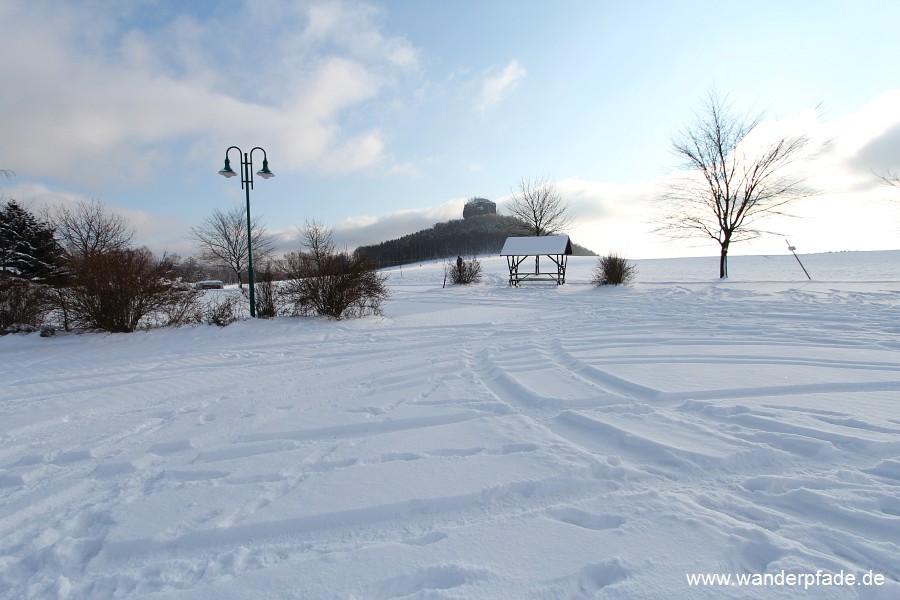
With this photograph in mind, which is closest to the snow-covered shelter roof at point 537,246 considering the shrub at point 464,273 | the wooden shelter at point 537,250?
the wooden shelter at point 537,250

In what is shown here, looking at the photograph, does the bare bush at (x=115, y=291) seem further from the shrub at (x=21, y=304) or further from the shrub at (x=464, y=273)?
the shrub at (x=464, y=273)

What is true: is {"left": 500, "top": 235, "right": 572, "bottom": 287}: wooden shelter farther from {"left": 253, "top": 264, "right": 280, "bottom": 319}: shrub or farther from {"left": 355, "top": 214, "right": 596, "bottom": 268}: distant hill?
{"left": 355, "top": 214, "right": 596, "bottom": 268}: distant hill

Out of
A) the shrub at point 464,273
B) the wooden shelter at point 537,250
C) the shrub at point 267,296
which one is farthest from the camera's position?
the shrub at point 464,273

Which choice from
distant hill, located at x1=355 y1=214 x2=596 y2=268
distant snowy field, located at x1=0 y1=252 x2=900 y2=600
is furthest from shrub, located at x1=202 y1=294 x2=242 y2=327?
distant hill, located at x1=355 y1=214 x2=596 y2=268

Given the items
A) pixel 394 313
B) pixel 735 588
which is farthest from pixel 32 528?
pixel 394 313

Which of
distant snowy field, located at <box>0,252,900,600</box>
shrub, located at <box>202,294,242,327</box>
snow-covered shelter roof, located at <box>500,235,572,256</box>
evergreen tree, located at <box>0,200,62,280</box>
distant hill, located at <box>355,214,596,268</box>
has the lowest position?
distant snowy field, located at <box>0,252,900,600</box>

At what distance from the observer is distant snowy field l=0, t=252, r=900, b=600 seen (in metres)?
1.90

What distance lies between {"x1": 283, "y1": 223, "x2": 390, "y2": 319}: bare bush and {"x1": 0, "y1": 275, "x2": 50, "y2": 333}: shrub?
5.37m

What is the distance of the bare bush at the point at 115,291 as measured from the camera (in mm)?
8664

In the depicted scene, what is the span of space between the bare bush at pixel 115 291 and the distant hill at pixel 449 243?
7581 centimetres

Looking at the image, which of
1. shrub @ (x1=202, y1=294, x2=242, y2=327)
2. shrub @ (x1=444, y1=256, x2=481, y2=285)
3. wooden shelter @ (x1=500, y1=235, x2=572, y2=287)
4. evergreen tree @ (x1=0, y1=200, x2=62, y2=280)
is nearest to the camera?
shrub @ (x1=202, y1=294, x2=242, y2=327)

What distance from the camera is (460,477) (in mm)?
2764

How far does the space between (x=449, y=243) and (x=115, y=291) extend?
95.2m

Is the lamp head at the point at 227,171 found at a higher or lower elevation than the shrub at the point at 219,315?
higher
